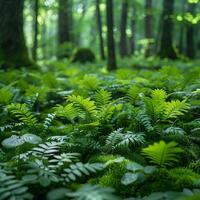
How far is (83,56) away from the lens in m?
15.8

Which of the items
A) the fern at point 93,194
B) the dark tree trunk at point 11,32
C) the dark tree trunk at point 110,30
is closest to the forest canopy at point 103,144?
the fern at point 93,194

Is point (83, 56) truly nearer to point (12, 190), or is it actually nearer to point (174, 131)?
point (174, 131)

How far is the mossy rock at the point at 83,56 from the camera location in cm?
1555

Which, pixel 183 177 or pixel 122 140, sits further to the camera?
pixel 122 140

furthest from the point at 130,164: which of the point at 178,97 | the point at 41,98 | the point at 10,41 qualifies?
the point at 10,41

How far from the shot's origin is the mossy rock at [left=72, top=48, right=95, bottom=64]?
15.6 meters

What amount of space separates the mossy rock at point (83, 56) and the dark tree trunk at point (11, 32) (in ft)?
21.0

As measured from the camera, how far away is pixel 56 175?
9.20ft

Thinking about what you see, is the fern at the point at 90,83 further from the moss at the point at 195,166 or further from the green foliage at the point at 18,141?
the moss at the point at 195,166

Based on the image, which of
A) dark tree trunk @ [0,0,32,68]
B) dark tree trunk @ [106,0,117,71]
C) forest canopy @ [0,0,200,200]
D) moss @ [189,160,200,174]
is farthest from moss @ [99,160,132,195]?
dark tree trunk @ [106,0,117,71]

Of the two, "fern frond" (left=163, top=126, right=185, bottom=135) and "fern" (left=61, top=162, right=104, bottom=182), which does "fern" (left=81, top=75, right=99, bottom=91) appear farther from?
"fern" (left=61, top=162, right=104, bottom=182)

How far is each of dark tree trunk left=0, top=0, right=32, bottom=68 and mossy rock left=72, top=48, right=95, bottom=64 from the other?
21.0 ft

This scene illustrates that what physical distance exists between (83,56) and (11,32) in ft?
23.1

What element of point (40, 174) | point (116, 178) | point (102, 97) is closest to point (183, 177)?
point (116, 178)
